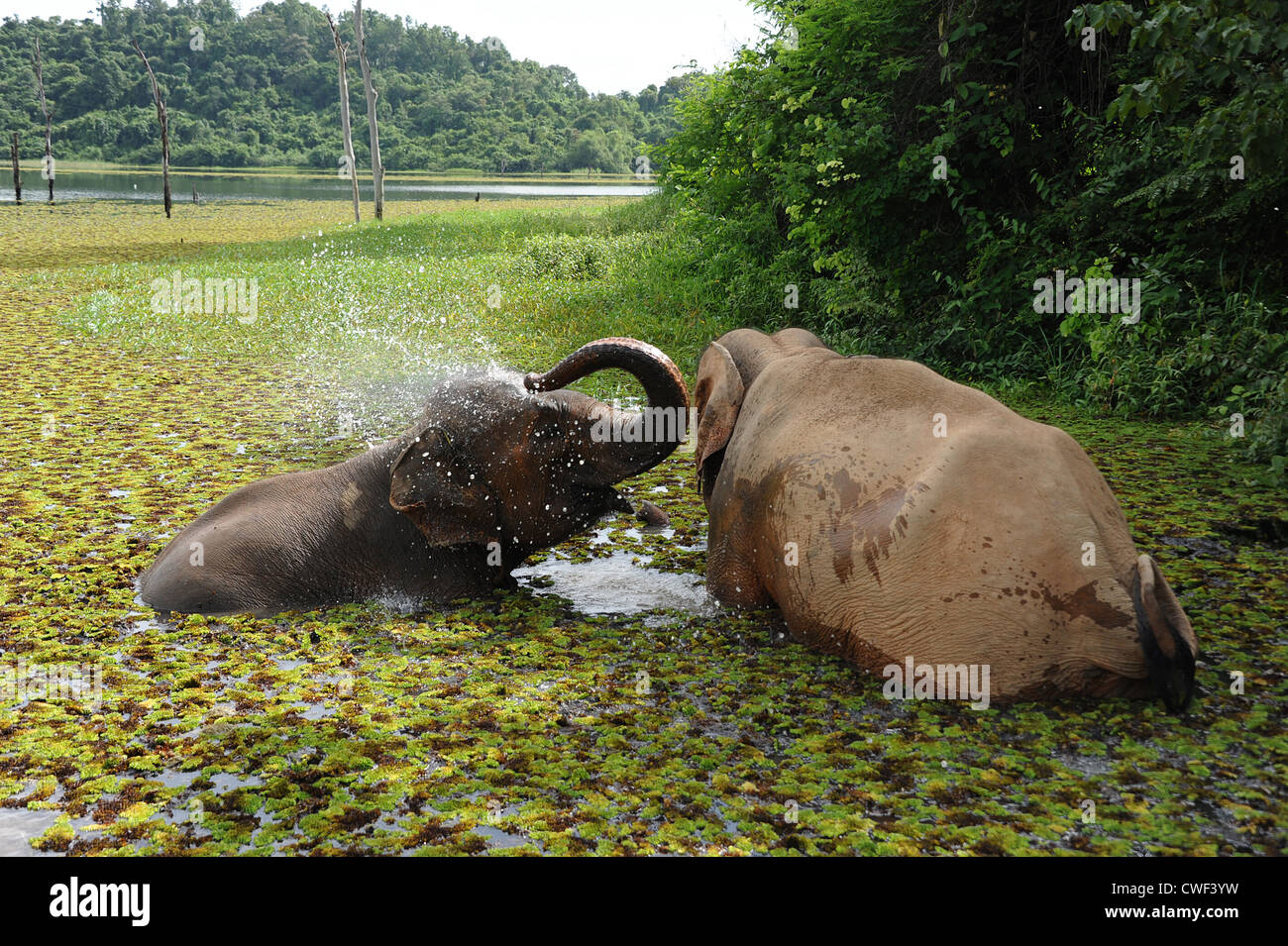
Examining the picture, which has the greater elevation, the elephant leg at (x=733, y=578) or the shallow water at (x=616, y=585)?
the elephant leg at (x=733, y=578)

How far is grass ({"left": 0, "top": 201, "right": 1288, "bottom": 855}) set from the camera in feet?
9.84

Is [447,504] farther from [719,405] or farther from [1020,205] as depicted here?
[1020,205]

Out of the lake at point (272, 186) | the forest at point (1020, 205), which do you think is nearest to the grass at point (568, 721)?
the forest at point (1020, 205)

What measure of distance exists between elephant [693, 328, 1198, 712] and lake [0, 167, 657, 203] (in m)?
37.8

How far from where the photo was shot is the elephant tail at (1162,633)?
128 inches

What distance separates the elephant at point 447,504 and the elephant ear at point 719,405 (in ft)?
0.79

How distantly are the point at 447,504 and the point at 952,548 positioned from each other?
226cm

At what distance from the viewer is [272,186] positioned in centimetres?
6056

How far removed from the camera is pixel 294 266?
19953 mm

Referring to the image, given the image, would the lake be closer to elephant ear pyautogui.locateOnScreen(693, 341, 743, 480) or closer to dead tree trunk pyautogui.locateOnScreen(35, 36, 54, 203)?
dead tree trunk pyautogui.locateOnScreen(35, 36, 54, 203)

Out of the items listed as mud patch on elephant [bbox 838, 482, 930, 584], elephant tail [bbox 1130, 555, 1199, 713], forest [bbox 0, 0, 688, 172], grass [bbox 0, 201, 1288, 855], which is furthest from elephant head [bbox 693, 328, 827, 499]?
forest [bbox 0, 0, 688, 172]

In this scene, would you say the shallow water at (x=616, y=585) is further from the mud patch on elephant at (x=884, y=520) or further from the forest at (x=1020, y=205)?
the forest at (x=1020, y=205)

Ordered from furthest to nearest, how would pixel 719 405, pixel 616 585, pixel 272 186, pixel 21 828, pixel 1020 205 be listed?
pixel 272 186 → pixel 1020 205 → pixel 616 585 → pixel 719 405 → pixel 21 828

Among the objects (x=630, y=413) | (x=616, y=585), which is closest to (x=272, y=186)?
(x=616, y=585)
